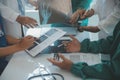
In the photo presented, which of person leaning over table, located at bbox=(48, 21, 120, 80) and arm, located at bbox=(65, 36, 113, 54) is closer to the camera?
person leaning over table, located at bbox=(48, 21, 120, 80)

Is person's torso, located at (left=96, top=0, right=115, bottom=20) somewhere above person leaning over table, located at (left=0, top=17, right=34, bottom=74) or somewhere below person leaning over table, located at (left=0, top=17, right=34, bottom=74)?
above

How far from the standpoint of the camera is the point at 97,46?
1144mm

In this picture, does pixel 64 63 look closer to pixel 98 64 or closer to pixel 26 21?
pixel 98 64

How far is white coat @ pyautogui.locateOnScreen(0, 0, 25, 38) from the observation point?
4.21ft

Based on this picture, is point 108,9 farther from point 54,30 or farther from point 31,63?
point 31,63

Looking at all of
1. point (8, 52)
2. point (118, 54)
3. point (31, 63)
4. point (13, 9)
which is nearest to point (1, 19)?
point (13, 9)

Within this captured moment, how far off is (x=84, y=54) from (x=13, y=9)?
23.0 inches

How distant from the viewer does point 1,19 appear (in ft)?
4.13

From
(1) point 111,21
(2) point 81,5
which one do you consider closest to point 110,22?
(1) point 111,21

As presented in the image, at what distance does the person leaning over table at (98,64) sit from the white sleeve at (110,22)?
0.06 m

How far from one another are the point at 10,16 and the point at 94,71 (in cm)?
70

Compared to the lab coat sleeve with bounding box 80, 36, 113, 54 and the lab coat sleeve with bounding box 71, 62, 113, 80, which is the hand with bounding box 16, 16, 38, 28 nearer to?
the lab coat sleeve with bounding box 80, 36, 113, 54

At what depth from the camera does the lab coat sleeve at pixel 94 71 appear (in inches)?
34.0

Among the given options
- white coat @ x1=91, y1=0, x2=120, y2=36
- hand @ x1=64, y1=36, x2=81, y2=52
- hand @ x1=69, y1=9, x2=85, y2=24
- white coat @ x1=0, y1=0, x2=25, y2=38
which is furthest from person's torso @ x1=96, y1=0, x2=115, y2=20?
white coat @ x1=0, y1=0, x2=25, y2=38
